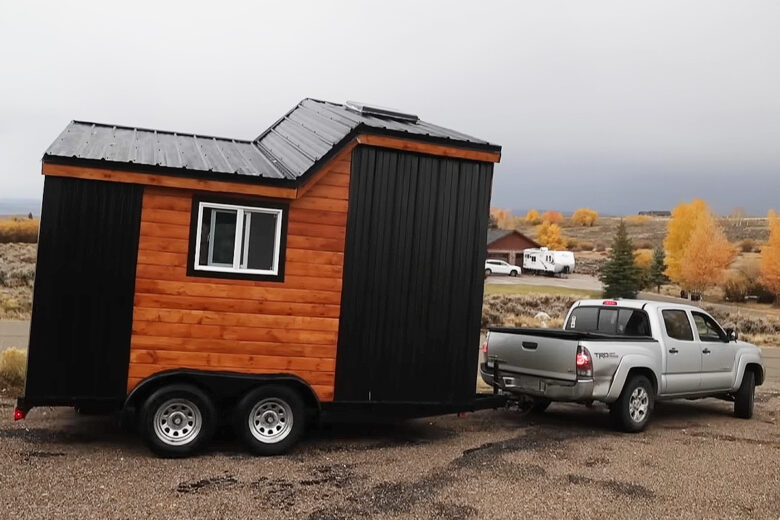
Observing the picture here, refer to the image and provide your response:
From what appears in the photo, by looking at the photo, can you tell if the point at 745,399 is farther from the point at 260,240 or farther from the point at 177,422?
the point at 177,422

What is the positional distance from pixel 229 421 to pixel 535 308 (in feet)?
117

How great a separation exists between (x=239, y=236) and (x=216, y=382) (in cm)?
155

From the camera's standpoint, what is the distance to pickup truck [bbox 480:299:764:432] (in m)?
9.33

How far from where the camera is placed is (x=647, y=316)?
1038 cm

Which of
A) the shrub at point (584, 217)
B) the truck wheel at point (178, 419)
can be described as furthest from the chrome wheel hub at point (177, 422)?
the shrub at point (584, 217)

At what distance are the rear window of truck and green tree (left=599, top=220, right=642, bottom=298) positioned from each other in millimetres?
41697

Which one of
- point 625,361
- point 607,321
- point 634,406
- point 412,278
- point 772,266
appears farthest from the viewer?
point 772,266

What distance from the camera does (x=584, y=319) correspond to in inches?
437

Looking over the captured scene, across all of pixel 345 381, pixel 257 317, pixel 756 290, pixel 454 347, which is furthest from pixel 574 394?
pixel 756 290

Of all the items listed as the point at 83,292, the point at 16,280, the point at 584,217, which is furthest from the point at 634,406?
the point at 584,217

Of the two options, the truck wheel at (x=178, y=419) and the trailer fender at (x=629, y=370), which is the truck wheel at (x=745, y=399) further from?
the truck wheel at (x=178, y=419)

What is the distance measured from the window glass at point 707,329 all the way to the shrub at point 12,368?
10049mm

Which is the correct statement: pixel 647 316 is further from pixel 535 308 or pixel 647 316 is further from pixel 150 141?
pixel 535 308

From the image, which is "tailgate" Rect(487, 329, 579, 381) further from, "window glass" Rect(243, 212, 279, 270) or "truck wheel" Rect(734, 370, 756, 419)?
"truck wheel" Rect(734, 370, 756, 419)
